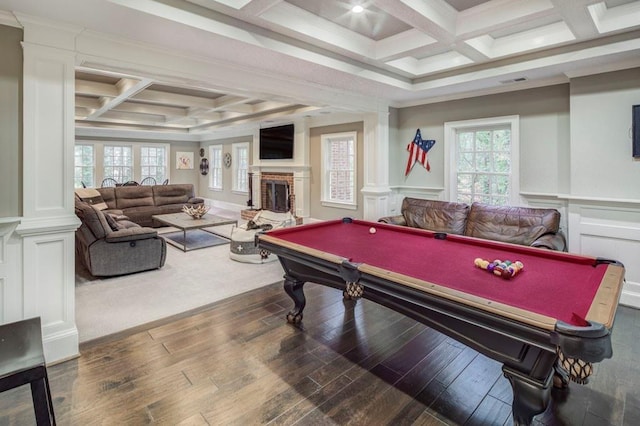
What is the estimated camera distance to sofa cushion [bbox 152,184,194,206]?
833cm

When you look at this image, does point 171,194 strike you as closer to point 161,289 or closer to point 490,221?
point 161,289

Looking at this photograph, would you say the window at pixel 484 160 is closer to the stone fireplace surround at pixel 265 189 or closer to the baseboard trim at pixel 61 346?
the stone fireplace surround at pixel 265 189

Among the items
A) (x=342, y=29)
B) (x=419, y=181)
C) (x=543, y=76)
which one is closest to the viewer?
(x=342, y=29)

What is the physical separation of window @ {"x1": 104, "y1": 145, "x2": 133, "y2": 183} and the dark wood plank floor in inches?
358

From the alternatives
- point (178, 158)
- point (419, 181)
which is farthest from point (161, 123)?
point (419, 181)

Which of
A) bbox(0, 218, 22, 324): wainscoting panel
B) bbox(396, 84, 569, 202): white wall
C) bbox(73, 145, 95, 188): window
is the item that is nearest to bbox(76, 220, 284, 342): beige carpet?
bbox(0, 218, 22, 324): wainscoting panel

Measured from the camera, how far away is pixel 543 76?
162 inches

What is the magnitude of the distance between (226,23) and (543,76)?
144 inches

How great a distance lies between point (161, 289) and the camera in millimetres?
4074

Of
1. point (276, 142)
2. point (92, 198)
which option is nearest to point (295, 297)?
point (276, 142)

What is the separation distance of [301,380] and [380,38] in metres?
3.38

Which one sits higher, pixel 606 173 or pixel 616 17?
pixel 616 17

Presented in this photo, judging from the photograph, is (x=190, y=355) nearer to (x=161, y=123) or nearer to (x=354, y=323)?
(x=354, y=323)

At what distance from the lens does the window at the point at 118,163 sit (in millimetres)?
10453
